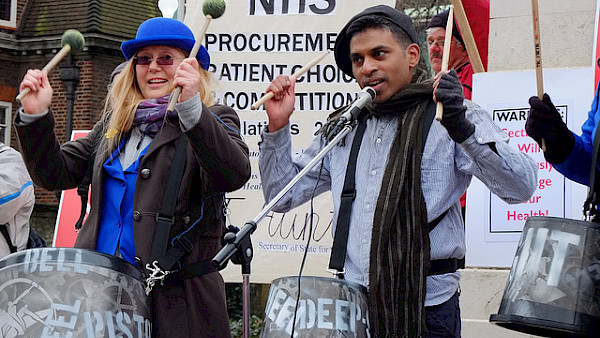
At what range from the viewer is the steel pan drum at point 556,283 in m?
2.53

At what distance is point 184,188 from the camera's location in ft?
10.9

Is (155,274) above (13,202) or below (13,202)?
below

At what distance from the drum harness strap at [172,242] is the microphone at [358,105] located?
0.65m

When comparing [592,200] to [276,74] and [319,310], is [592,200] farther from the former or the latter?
[276,74]

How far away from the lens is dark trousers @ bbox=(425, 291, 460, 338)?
310cm

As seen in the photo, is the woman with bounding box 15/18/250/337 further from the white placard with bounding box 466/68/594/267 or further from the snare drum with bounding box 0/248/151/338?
the white placard with bounding box 466/68/594/267

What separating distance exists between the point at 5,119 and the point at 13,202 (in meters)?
15.5

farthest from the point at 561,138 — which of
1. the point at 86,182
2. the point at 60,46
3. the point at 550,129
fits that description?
the point at 60,46

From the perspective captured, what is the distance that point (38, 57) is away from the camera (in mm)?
19328

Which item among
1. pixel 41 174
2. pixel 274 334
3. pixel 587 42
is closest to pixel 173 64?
pixel 41 174

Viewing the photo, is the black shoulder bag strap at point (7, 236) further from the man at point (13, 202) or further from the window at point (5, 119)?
the window at point (5, 119)

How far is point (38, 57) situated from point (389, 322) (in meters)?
17.5

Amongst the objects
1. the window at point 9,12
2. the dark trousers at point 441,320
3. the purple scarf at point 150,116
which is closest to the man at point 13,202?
the purple scarf at point 150,116

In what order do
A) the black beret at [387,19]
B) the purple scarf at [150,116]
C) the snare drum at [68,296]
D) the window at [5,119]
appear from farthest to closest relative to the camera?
the window at [5,119] < the purple scarf at [150,116] < the black beret at [387,19] < the snare drum at [68,296]
